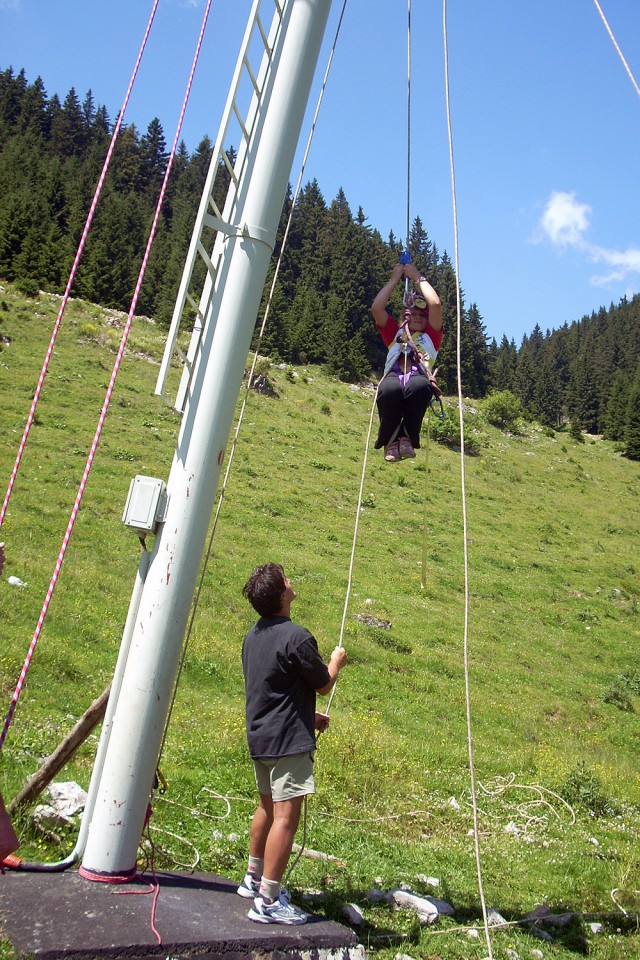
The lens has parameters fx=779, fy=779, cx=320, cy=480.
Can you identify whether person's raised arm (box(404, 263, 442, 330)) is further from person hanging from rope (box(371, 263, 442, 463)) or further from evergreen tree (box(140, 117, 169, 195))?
evergreen tree (box(140, 117, 169, 195))

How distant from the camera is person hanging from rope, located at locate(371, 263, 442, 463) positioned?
6984 millimetres

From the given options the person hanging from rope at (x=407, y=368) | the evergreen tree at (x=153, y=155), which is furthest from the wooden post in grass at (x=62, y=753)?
the evergreen tree at (x=153, y=155)

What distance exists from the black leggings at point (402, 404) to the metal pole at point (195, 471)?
245cm

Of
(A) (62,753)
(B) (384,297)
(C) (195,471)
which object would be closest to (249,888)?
(A) (62,753)

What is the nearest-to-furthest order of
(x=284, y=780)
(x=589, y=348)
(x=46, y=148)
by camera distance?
(x=284, y=780) → (x=46, y=148) → (x=589, y=348)

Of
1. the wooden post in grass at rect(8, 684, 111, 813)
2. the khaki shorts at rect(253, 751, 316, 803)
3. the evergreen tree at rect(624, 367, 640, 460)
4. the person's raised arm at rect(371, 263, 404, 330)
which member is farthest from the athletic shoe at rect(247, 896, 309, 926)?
the evergreen tree at rect(624, 367, 640, 460)

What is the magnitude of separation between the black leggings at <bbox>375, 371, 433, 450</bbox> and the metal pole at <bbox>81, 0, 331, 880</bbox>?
8.05 ft

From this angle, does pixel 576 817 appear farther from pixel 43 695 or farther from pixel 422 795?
pixel 43 695

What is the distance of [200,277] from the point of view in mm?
55812

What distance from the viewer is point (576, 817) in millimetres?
9742

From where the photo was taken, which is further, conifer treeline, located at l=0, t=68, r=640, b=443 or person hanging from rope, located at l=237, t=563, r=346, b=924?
conifer treeline, located at l=0, t=68, r=640, b=443

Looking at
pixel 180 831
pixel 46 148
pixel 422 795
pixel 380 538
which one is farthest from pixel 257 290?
pixel 46 148

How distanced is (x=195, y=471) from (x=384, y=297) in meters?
3.26

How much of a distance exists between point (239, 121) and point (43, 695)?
7.74 m
